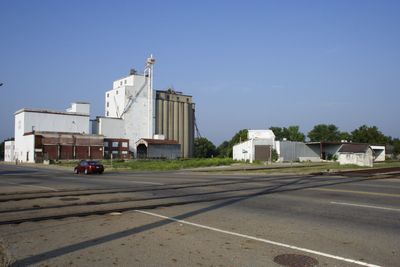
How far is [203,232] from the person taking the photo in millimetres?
8812

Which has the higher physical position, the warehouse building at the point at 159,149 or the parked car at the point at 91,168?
the warehouse building at the point at 159,149

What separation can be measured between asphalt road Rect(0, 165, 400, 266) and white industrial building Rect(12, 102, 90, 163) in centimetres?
8140

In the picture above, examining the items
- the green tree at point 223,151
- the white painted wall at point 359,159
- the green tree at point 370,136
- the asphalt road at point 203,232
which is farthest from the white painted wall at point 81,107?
the asphalt road at point 203,232

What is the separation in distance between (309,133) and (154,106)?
79594 millimetres

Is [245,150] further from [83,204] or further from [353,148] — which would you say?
[83,204]

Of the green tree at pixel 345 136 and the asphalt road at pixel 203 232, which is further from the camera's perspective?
the green tree at pixel 345 136

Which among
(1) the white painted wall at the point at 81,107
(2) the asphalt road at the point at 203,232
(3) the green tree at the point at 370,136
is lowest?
(2) the asphalt road at the point at 203,232

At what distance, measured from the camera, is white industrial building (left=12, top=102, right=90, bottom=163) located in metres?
90.9

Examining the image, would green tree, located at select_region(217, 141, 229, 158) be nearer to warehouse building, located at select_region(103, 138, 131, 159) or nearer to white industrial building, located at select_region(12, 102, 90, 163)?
warehouse building, located at select_region(103, 138, 131, 159)

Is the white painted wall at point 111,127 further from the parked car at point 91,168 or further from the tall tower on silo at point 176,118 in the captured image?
the parked car at point 91,168

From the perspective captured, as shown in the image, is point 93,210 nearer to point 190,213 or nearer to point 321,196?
point 190,213

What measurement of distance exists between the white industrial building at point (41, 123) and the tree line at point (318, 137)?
38268mm

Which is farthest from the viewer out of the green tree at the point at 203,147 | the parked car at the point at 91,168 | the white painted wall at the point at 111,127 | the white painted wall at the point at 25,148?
the green tree at the point at 203,147

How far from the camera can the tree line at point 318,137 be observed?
12619 cm
